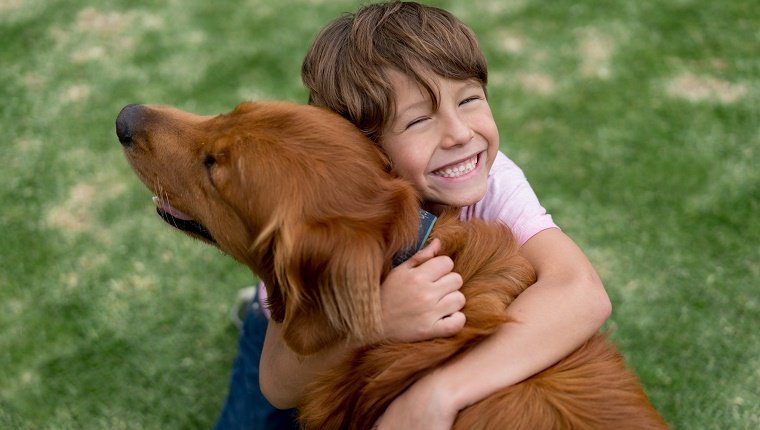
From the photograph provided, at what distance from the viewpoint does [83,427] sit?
3.55m

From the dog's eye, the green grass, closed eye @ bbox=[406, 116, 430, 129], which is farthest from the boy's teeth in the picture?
the green grass

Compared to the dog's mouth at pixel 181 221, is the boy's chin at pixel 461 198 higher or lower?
lower

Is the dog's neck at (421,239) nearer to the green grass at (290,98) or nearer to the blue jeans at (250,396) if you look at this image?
the blue jeans at (250,396)

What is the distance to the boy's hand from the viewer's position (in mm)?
2240

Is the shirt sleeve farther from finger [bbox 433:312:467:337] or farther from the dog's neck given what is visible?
finger [bbox 433:312:467:337]

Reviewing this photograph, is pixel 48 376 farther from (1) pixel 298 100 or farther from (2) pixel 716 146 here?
(2) pixel 716 146

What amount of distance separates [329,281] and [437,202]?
3.05 feet

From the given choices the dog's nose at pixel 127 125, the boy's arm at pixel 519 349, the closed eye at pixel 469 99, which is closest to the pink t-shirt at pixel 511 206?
the boy's arm at pixel 519 349

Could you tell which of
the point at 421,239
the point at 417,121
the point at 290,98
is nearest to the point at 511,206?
the point at 417,121

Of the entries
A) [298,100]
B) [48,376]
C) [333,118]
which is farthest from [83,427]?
[298,100]

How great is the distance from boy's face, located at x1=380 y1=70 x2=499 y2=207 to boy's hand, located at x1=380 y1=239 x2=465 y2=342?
1.83ft

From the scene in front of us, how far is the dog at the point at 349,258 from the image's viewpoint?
216cm

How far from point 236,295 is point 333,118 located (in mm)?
1964

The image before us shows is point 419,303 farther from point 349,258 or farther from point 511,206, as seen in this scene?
point 511,206
